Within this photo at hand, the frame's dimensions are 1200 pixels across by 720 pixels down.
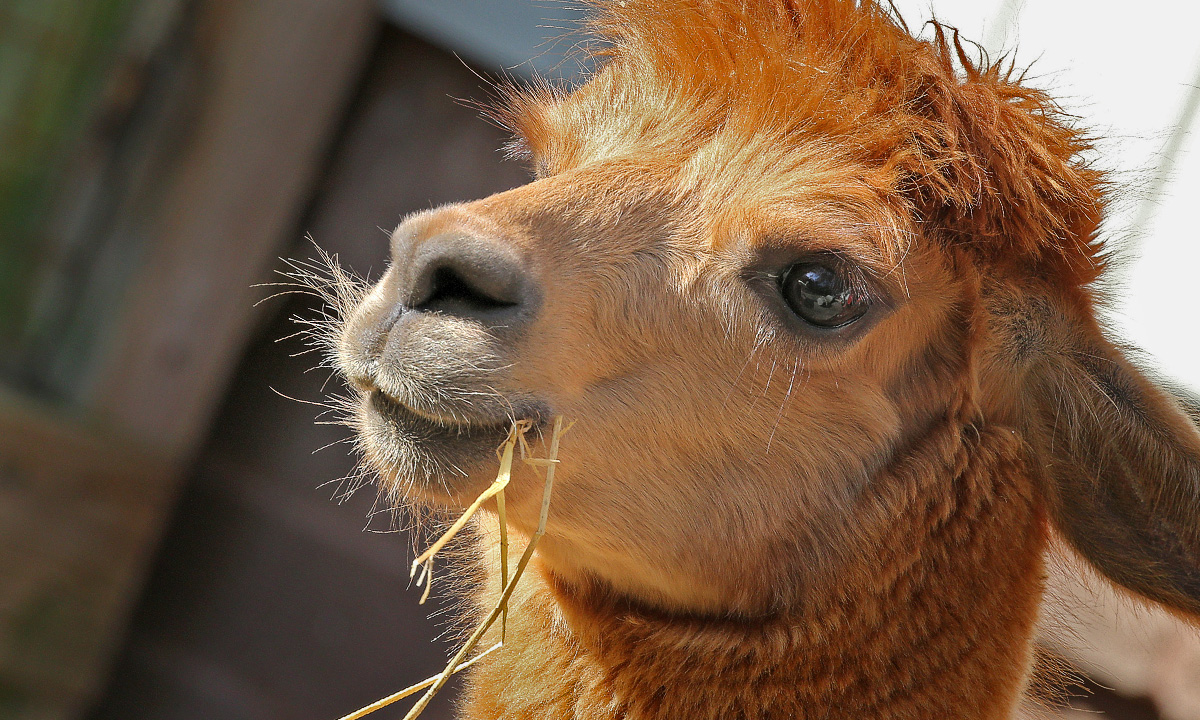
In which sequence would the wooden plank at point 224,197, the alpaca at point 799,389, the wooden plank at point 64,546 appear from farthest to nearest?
the wooden plank at point 64,546
the wooden plank at point 224,197
the alpaca at point 799,389

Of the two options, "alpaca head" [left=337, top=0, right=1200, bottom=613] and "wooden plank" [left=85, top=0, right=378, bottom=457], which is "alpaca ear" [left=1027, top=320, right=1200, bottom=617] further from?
"wooden plank" [left=85, top=0, right=378, bottom=457]

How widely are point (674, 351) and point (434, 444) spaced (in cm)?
46

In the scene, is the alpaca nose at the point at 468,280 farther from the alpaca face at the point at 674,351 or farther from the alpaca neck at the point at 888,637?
the alpaca neck at the point at 888,637

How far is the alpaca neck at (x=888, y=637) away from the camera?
1.84 metres

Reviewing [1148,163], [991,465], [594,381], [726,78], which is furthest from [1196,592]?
[726,78]

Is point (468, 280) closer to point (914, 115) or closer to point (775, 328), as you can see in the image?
point (775, 328)

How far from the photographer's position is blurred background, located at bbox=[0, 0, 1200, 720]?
3680 millimetres

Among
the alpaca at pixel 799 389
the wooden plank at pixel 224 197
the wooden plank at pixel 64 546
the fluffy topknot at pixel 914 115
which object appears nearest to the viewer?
the alpaca at pixel 799 389

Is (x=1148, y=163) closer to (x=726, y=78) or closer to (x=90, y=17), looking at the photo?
(x=726, y=78)

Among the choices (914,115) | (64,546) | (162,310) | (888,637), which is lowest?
(64,546)

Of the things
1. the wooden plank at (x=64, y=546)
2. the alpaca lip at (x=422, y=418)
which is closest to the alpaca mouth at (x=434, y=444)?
the alpaca lip at (x=422, y=418)

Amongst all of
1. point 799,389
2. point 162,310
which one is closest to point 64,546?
point 162,310

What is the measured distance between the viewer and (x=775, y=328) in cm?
177

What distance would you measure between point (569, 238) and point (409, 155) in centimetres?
231
